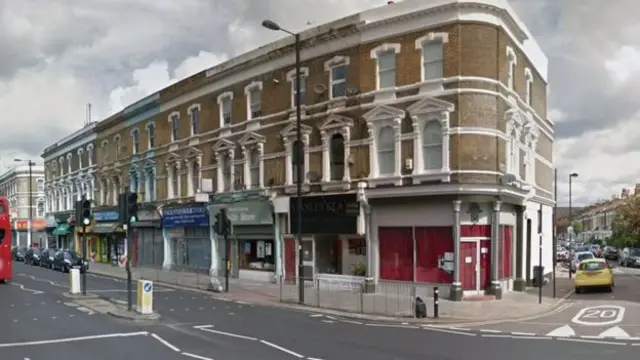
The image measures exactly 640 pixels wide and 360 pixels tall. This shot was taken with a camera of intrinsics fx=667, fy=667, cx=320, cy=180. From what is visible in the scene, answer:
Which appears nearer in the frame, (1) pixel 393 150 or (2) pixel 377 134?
(1) pixel 393 150

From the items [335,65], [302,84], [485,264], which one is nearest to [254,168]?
[302,84]

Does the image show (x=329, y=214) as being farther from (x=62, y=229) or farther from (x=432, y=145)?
(x=62, y=229)

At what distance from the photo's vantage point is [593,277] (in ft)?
95.1

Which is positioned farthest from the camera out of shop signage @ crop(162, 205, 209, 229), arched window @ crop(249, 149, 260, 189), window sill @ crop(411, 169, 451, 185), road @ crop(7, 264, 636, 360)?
shop signage @ crop(162, 205, 209, 229)

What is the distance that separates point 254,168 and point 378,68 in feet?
34.3

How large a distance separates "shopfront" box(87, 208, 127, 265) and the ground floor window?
19269 mm

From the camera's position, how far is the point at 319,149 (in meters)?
30.3

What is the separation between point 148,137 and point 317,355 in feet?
121

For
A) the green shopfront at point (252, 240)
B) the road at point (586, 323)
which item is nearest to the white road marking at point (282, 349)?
the road at point (586, 323)

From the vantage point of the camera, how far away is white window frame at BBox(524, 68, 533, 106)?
31.1m

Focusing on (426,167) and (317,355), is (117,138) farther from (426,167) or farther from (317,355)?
(317,355)

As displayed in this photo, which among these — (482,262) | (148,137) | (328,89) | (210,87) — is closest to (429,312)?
(482,262)

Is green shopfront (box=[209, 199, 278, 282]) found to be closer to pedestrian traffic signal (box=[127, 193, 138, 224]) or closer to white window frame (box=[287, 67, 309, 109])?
white window frame (box=[287, 67, 309, 109])

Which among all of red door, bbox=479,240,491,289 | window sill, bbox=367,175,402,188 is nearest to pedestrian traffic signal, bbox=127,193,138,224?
window sill, bbox=367,175,402,188
